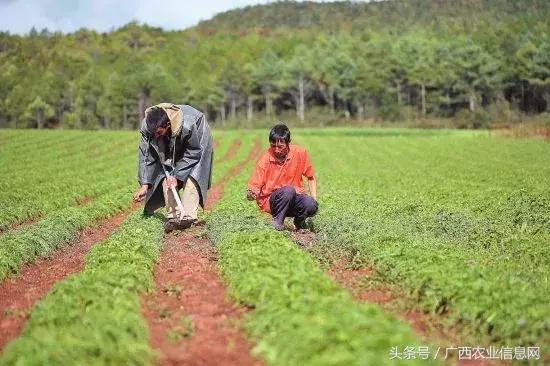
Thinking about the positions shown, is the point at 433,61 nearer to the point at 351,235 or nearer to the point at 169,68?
the point at 169,68

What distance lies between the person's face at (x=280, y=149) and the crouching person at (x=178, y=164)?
5.26 ft

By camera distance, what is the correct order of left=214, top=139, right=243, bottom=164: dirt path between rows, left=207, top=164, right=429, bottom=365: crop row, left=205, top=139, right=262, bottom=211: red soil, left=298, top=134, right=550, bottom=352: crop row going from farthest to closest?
left=214, top=139, right=243, bottom=164: dirt path between rows
left=205, top=139, right=262, bottom=211: red soil
left=298, top=134, right=550, bottom=352: crop row
left=207, top=164, right=429, bottom=365: crop row

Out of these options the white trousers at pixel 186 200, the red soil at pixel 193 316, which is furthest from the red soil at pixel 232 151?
the red soil at pixel 193 316

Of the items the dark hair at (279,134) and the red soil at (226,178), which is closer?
the dark hair at (279,134)

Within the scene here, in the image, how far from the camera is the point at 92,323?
4707mm

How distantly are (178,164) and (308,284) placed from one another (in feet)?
17.6

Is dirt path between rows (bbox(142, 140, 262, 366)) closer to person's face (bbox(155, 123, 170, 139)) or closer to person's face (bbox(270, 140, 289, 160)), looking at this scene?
person's face (bbox(270, 140, 289, 160))

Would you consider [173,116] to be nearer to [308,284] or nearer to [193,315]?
[193,315]

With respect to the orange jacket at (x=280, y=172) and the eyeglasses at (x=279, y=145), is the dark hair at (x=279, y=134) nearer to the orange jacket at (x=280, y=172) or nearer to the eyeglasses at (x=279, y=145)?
the eyeglasses at (x=279, y=145)

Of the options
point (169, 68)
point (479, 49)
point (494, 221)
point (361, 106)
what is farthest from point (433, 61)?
point (494, 221)

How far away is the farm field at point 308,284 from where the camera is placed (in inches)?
172

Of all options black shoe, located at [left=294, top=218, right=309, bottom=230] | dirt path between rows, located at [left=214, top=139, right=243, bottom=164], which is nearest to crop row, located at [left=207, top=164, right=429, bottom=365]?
black shoe, located at [left=294, top=218, right=309, bottom=230]

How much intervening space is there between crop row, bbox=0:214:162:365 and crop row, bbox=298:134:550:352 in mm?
2755

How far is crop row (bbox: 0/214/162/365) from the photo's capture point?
14.0ft
